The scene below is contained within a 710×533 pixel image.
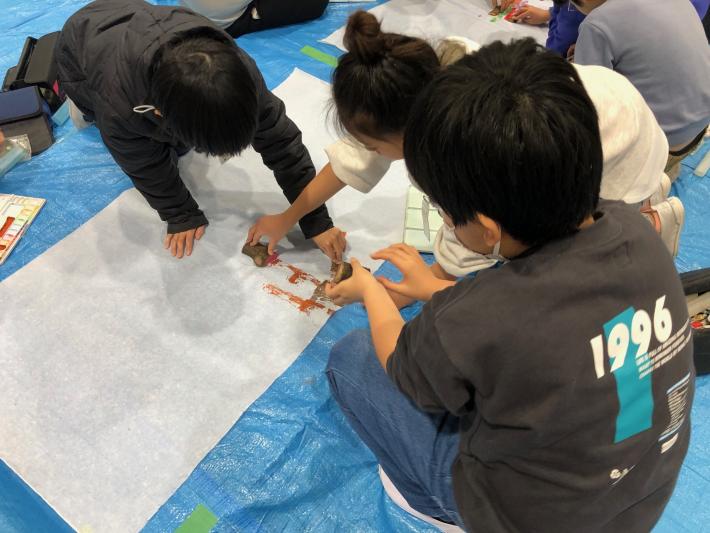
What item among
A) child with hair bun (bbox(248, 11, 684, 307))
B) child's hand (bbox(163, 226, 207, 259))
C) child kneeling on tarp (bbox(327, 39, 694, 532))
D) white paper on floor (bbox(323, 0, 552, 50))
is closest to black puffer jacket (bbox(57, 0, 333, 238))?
child's hand (bbox(163, 226, 207, 259))

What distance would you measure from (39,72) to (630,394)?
1.54 metres

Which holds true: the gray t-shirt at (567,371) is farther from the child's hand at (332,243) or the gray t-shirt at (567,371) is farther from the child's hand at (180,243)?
the child's hand at (180,243)

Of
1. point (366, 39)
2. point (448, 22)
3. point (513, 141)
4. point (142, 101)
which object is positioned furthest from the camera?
point (448, 22)

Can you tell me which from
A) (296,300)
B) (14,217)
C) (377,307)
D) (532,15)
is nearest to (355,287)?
(377,307)

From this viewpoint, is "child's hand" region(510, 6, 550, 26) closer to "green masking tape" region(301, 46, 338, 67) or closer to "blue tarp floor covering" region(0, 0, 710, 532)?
"green masking tape" region(301, 46, 338, 67)

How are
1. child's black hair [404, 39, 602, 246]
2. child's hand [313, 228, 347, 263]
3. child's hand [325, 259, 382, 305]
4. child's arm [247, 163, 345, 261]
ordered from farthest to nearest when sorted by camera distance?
child's hand [313, 228, 347, 263] → child's arm [247, 163, 345, 261] → child's hand [325, 259, 382, 305] → child's black hair [404, 39, 602, 246]

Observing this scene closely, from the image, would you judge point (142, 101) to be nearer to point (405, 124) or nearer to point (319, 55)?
point (405, 124)

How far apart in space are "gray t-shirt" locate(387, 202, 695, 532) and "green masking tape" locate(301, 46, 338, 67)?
3.80 feet

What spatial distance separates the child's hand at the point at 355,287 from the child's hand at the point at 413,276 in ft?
0.12

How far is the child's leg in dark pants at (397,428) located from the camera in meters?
0.70

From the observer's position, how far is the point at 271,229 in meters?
1.12

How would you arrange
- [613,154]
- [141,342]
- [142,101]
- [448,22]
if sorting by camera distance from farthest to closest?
[448,22], [141,342], [142,101], [613,154]

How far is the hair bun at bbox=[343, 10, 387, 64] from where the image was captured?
70cm

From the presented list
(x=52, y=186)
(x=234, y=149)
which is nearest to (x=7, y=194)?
(x=52, y=186)
